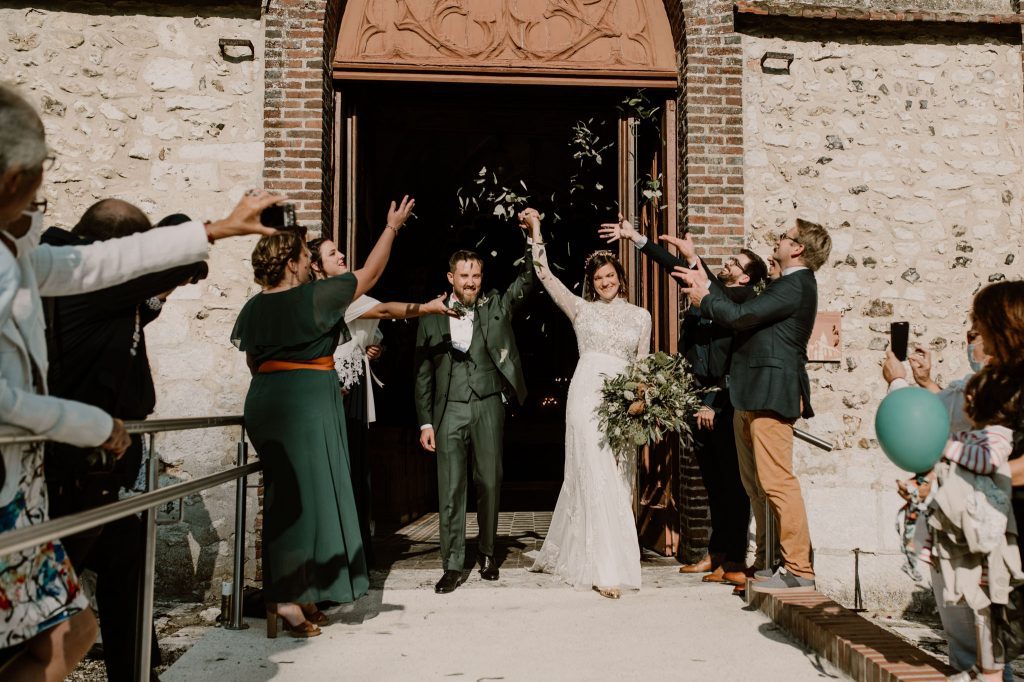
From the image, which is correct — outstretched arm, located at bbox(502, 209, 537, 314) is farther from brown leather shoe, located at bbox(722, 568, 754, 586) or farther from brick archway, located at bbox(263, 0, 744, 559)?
brown leather shoe, located at bbox(722, 568, 754, 586)

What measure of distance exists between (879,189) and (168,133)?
5.34 meters

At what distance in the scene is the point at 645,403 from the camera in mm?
5332

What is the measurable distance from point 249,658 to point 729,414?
11.0 feet

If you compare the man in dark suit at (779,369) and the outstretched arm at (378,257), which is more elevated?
the outstretched arm at (378,257)

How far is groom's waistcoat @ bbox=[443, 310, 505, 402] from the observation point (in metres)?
5.78

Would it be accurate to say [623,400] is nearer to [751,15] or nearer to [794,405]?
[794,405]

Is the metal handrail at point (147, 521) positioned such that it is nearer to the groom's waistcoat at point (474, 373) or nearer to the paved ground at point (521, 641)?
Answer: the paved ground at point (521, 641)

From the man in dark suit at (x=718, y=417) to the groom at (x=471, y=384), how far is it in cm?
95

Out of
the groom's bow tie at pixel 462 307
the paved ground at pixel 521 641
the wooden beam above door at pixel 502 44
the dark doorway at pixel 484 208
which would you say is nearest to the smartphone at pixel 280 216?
the paved ground at pixel 521 641

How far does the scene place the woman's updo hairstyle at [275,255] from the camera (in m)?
4.38

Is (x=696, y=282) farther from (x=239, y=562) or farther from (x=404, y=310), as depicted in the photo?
(x=239, y=562)

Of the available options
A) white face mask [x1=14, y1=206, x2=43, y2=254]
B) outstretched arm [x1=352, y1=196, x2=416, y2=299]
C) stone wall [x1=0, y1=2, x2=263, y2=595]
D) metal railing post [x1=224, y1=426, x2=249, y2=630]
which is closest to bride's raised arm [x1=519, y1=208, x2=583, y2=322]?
outstretched arm [x1=352, y1=196, x2=416, y2=299]

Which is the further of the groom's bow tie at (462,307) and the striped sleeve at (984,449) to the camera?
the groom's bow tie at (462,307)

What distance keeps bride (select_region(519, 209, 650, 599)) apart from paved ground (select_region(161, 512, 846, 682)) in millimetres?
162
